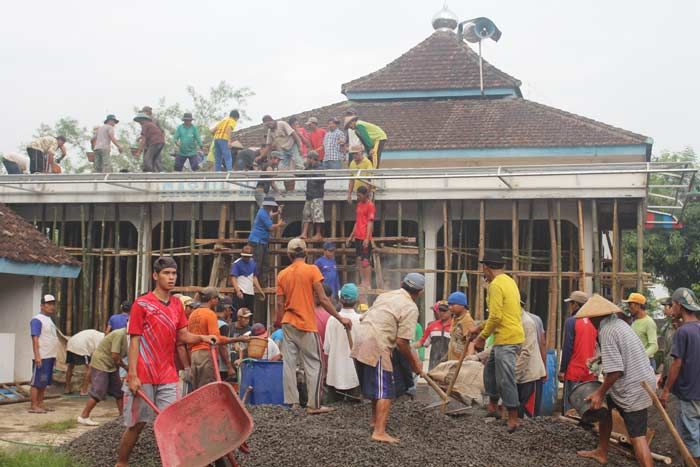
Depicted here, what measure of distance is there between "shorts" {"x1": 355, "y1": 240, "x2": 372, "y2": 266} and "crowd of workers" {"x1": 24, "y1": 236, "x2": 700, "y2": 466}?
2.66 metres

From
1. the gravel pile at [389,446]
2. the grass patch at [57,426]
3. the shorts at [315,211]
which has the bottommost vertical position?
the grass patch at [57,426]

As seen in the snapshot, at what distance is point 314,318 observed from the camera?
10031mm

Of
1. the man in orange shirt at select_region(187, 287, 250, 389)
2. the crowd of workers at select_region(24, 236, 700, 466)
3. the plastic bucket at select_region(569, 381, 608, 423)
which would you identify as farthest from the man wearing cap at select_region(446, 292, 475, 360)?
the man in orange shirt at select_region(187, 287, 250, 389)

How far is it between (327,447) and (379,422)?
66 cm

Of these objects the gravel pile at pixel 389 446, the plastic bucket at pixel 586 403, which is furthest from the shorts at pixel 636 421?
the gravel pile at pixel 389 446

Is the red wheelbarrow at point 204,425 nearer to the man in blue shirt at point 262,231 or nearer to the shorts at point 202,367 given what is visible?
the shorts at point 202,367

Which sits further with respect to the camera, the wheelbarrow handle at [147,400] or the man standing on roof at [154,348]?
the man standing on roof at [154,348]

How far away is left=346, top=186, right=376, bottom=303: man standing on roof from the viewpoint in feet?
49.8

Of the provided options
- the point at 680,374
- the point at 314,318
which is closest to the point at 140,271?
the point at 314,318

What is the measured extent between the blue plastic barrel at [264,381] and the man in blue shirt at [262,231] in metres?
4.34

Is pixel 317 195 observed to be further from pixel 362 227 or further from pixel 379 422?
pixel 379 422

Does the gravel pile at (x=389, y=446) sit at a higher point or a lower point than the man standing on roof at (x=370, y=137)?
lower

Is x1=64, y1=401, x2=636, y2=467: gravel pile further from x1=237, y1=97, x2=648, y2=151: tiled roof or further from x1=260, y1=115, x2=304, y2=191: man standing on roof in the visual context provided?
x1=237, y1=97, x2=648, y2=151: tiled roof

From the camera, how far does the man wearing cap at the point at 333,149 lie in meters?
16.2
